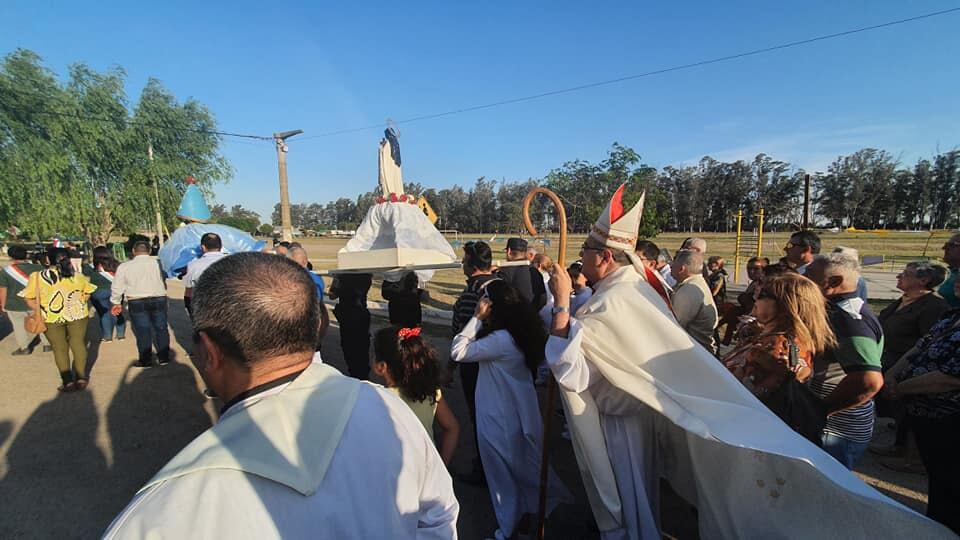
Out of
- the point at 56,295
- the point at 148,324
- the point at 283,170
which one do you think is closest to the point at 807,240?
the point at 148,324

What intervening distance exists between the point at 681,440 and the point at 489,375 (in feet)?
4.21

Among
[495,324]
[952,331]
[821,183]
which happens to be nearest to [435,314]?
[495,324]

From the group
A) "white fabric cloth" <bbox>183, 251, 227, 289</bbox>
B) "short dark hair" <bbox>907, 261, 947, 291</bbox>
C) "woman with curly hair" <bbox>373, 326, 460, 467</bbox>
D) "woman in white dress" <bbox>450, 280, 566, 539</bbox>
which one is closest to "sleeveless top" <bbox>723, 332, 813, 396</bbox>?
"woman in white dress" <bbox>450, 280, 566, 539</bbox>

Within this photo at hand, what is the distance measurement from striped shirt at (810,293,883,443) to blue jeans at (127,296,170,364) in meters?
7.57

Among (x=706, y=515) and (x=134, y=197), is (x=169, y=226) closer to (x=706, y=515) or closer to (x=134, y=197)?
(x=134, y=197)

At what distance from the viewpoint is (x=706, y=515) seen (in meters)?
2.48

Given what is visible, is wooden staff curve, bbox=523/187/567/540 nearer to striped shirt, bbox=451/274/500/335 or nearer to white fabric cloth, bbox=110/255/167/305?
striped shirt, bbox=451/274/500/335

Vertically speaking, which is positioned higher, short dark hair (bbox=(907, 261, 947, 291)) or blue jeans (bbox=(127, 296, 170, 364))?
short dark hair (bbox=(907, 261, 947, 291))

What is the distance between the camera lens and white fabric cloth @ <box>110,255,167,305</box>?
19.8 ft

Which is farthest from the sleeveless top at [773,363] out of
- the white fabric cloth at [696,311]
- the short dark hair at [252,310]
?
the short dark hair at [252,310]

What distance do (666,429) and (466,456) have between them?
2.14 meters

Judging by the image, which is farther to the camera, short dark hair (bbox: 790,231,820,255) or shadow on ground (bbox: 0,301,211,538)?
short dark hair (bbox: 790,231,820,255)

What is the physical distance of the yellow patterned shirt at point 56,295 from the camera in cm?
529

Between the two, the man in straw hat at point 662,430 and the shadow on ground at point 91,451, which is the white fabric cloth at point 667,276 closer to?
the man in straw hat at point 662,430
